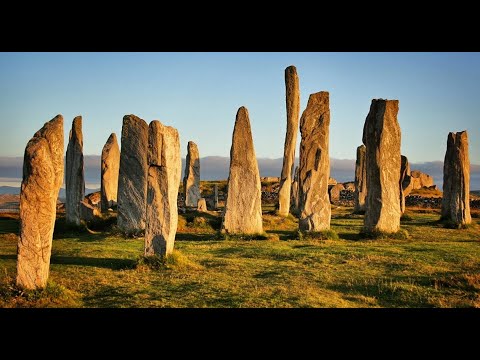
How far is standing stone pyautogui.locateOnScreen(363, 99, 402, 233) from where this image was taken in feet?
52.5

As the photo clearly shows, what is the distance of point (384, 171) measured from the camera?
16.1 m

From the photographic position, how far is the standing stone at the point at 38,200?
7.86 meters

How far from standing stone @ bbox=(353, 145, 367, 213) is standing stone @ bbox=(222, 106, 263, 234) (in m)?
10.8

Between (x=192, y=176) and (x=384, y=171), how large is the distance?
52.2ft

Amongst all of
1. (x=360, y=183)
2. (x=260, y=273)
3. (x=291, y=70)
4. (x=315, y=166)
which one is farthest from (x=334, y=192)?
(x=260, y=273)

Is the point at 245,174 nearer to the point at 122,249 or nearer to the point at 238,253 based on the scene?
the point at 238,253

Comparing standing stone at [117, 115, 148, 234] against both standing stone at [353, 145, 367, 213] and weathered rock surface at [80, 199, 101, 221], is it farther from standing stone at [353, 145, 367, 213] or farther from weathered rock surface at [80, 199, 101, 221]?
standing stone at [353, 145, 367, 213]

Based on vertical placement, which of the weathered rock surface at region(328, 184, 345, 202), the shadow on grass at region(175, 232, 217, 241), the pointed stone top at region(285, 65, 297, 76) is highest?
the pointed stone top at region(285, 65, 297, 76)

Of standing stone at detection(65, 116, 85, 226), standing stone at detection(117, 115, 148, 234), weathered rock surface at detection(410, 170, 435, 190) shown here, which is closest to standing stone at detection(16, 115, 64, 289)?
standing stone at detection(117, 115, 148, 234)

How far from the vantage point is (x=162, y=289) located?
8984mm

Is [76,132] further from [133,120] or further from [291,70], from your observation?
[291,70]
